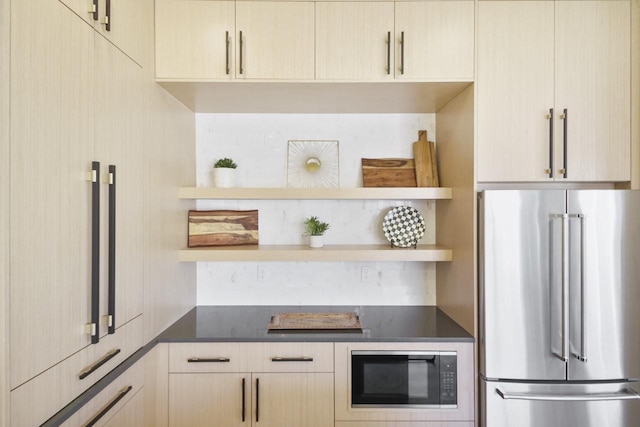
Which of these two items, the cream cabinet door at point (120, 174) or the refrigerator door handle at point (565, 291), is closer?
the cream cabinet door at point (120, 174)

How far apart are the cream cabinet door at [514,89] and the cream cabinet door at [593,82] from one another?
7 centimetres

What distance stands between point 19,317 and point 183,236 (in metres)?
1.27

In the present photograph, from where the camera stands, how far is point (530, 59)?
1.95m

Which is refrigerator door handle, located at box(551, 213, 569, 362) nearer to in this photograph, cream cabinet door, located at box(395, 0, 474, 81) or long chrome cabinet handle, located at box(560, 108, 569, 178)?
long chrome cabinet handle, located at box(560, 108, 569, 178)

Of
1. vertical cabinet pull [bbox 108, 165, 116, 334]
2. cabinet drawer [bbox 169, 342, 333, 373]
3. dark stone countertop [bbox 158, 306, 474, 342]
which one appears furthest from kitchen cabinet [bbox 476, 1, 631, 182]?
vertical cabinet pull [bbox 108, 165, 116, 334]

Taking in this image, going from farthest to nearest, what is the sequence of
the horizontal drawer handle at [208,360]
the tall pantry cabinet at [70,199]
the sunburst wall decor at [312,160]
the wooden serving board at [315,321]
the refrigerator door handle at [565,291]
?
the sunburst wall decor at [312,160]
the wooden serving board at [315,321]
the horizontal drawer handle at [208,360]
the refrigerator door handle at [565,291]
the tall pantry cabinet at [70,199]

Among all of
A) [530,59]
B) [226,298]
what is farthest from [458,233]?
[226,298]

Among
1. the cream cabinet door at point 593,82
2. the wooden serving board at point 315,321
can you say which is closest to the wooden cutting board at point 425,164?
the cream cabinet door at point 593,82

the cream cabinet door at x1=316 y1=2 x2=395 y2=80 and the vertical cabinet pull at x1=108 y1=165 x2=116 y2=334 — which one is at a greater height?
the cream cabinet door at x1=316 y1=2 x2=395 y2=80

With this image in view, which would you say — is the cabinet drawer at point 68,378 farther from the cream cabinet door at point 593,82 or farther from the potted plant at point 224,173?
the cream cabinet door at point 593,82

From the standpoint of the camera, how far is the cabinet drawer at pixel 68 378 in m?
1.08

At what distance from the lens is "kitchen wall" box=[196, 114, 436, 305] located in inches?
99.5

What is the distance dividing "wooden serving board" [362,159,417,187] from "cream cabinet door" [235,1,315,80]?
29.2 inches

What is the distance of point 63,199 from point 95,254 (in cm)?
24
